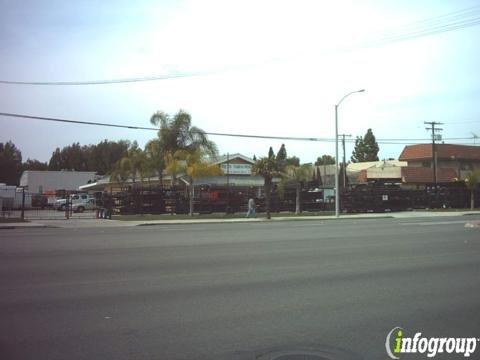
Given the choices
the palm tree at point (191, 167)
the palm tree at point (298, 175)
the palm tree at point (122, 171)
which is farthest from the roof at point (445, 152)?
the palm tree at point (191, 167)

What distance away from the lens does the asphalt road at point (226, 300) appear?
6.04 metres

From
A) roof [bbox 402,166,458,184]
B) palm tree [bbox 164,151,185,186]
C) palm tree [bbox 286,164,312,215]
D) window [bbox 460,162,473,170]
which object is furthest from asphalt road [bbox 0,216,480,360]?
window [bbox 460,162,473,170]

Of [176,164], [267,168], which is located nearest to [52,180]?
[176,164]

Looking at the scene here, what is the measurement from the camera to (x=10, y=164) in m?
Answer: 100

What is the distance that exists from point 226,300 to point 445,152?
246 feet

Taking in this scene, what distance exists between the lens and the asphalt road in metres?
6.04

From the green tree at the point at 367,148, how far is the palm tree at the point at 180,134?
63374 millimetres

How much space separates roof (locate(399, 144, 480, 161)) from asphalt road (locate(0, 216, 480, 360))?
66.0m

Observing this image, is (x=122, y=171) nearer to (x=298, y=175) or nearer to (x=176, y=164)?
(x=176, y=164)

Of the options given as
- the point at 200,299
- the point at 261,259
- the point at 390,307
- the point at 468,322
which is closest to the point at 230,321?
the point at 200,299

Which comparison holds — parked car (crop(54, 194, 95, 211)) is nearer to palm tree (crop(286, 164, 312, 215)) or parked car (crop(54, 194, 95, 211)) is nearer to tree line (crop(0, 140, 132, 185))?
palm tree (crop(286, 164, 312, 215))

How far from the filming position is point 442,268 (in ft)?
37.6

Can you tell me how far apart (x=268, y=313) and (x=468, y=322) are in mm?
2635

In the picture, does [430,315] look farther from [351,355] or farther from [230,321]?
[230,321]
